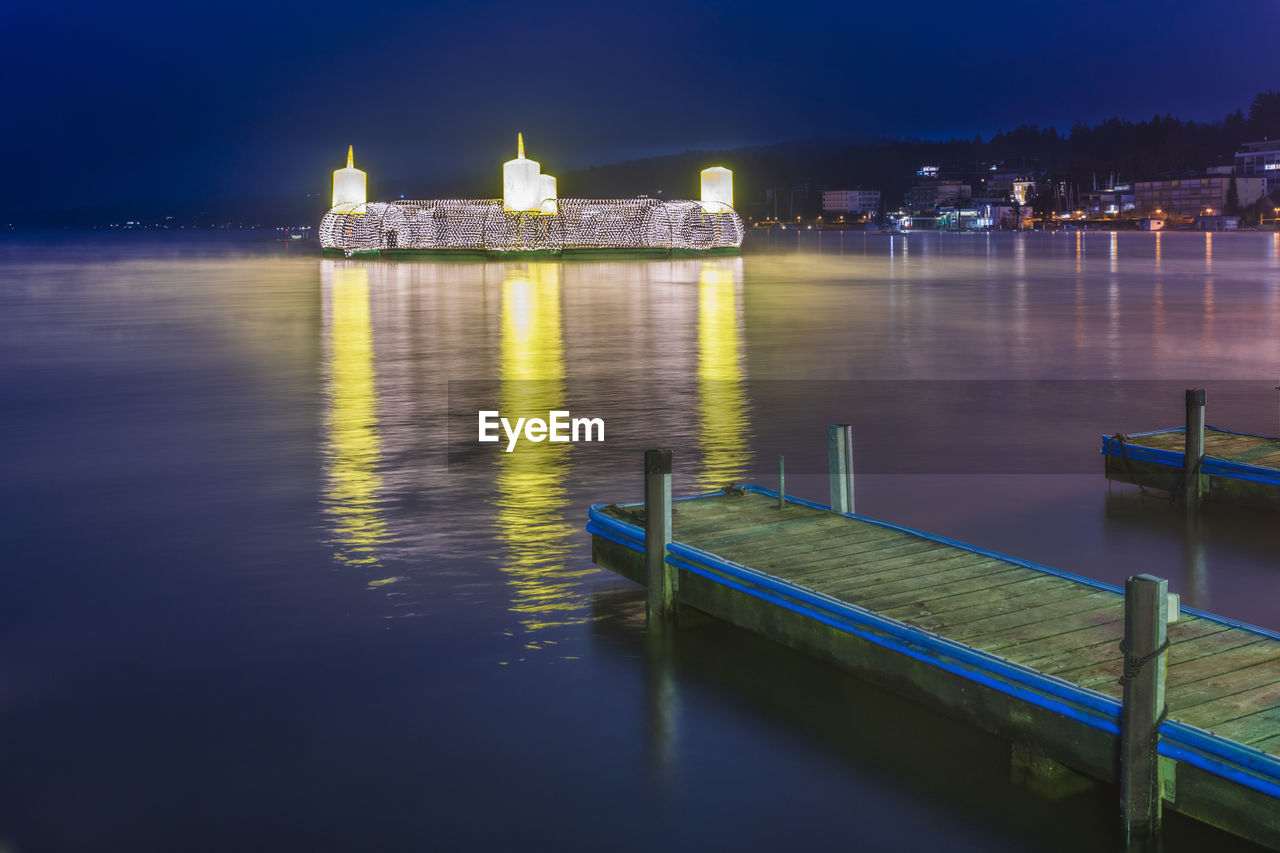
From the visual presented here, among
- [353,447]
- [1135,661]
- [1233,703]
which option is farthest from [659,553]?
[353,447]

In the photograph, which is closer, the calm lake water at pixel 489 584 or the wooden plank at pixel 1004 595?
the calm lake water at pixel 489 584

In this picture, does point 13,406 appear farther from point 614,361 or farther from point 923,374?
point 923,374

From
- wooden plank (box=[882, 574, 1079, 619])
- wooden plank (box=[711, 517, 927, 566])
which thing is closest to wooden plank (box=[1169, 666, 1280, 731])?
wooden plank (box=[882, 574, 1079, 619])

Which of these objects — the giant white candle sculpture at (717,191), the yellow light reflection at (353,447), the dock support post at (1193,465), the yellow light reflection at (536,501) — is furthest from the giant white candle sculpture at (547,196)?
the dock support post at (1193,465)

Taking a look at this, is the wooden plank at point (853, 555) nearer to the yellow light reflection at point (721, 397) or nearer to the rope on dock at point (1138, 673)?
the rope on dock at point (1138, 673)

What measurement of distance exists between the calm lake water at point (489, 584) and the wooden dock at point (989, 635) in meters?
0.34

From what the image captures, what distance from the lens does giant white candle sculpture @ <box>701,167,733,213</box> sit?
82.3 meters

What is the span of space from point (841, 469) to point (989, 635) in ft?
10.7

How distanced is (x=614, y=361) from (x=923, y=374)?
5709mm

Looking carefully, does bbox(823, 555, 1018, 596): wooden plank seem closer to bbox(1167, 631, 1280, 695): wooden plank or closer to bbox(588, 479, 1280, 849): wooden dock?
bbox(588, 479, 1280, 849): wooden dock

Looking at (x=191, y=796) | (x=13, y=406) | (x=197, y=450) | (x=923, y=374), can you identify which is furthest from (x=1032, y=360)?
(x=191, y=796)

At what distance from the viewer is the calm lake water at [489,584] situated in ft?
23.8

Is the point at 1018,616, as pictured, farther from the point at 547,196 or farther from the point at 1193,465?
the point at 547,196

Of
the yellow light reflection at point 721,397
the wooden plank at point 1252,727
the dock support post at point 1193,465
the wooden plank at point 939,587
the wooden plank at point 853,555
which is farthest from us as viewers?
the yellow light reflection at point 721,397
